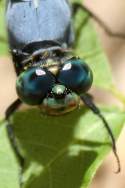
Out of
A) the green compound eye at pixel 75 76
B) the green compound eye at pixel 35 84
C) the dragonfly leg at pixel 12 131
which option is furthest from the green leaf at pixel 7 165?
the green compound eye at pixel 75 76

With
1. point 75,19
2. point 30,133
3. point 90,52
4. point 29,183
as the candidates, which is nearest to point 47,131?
point 30,133

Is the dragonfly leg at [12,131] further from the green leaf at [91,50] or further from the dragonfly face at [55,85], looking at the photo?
the green leaf at [91,50]

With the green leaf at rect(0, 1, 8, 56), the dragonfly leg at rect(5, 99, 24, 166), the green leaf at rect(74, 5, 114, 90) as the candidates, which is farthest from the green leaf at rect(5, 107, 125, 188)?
the green leaf at rect(0, 1, 8, 56)

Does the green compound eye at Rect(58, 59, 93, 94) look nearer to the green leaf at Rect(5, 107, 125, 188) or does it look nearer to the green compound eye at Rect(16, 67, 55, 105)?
the green compound eye at Rect(16, 67, 55, 105)

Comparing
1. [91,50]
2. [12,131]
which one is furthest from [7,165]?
[91,50]

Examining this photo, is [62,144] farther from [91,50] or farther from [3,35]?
[3,35]

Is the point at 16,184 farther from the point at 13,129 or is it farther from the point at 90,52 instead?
the point at 90,52
